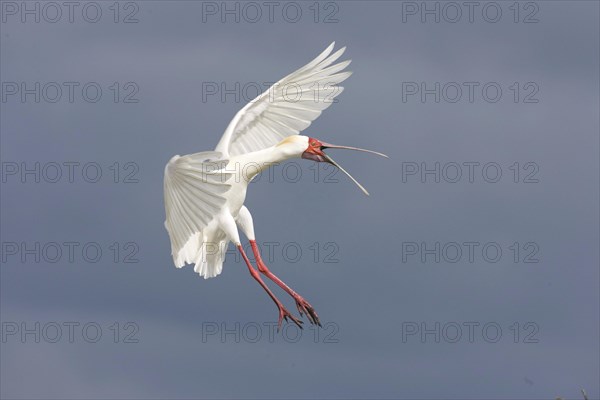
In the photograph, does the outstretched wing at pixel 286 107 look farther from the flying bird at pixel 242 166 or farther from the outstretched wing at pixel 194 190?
the outstretched wing at pixel 194 190

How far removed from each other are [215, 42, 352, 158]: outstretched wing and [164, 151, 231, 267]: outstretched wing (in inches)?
82.1

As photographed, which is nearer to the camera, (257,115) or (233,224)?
(233,224)

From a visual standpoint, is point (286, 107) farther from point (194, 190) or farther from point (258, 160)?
point (194, 190)

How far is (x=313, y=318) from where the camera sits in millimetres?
33375

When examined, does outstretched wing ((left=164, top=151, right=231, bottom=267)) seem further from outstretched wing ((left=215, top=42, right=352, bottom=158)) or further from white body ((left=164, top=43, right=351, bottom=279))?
outstretched wing ((left=215, top=42, right=352, bottom=158))

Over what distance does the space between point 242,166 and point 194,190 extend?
143 cm

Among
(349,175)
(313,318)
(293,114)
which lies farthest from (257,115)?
(313,318)

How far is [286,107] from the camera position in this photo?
3669cm

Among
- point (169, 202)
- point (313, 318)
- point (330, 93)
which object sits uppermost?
point (330, 93)

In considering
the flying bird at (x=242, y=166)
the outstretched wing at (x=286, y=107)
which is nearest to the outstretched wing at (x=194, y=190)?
the flying bird at (x=242, y=166)

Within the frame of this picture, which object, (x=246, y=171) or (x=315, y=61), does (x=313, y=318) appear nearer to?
(x=246, y=171)

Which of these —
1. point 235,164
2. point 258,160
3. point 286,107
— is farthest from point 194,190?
point 286,107

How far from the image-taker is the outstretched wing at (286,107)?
35.8 m

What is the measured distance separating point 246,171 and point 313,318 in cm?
352
